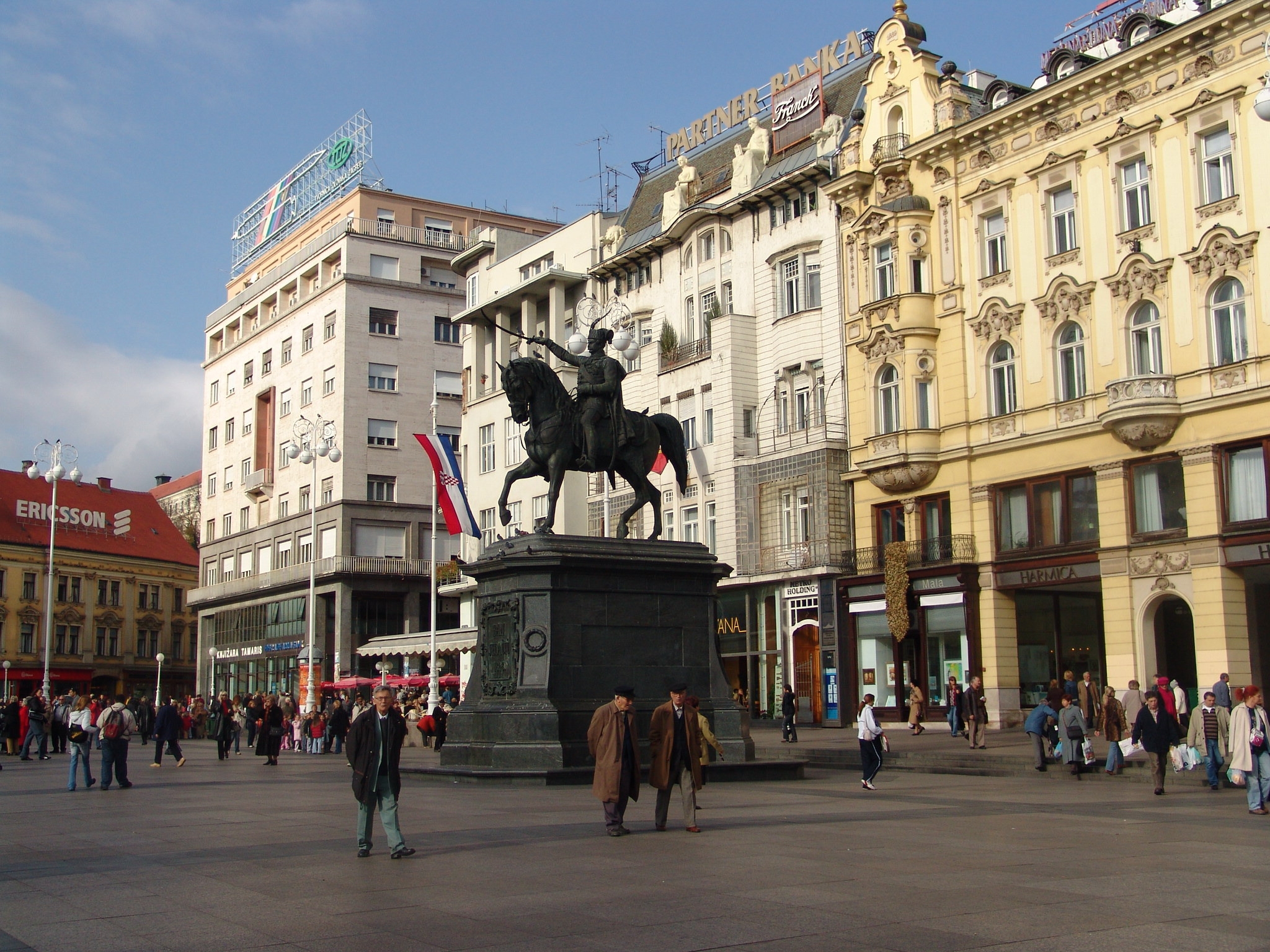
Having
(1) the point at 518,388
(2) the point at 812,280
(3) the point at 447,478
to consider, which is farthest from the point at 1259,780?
(3) the point at 447,478

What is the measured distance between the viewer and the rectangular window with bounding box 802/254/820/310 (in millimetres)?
46812

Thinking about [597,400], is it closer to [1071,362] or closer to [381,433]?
[1071,362]

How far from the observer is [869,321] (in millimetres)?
43469

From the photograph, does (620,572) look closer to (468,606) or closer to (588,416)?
(588,416)

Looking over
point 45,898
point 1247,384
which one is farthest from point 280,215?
point 45,898

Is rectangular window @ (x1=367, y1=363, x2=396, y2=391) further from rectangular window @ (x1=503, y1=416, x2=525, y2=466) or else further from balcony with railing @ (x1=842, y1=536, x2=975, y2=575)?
balcony with railing @ (x1=842, y1=536, x2=975, y2=575)

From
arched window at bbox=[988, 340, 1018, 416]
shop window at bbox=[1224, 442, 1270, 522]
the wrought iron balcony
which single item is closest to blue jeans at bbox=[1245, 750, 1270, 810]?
shop window at bbox=[1224, 442, 1270, 522]

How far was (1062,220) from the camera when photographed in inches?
1508

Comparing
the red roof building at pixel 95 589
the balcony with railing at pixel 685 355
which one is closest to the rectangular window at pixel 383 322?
the balcony with railing at pixel 685 355

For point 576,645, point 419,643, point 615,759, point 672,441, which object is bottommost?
point 615,759

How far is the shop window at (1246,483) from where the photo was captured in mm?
32375

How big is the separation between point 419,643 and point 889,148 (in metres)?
30.0

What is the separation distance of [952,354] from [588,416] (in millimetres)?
21551

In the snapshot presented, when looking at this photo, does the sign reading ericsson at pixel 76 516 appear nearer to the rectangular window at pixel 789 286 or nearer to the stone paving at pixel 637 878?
the rectangular window at pixel 789 286
